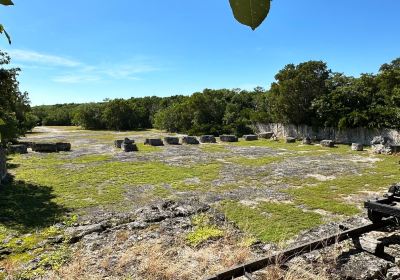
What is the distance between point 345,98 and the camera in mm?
28922

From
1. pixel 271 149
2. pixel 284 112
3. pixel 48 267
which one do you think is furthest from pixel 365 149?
pixel 48 267

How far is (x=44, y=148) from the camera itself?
87.6 feet

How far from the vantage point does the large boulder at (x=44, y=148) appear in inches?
1043

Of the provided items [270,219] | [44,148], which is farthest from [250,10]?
[44,148]

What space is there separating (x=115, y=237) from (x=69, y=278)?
2.22 m

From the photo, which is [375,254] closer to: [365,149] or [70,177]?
[70,177]

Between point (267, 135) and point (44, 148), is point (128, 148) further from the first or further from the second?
point (267, 135)

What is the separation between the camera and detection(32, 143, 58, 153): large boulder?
26484mm

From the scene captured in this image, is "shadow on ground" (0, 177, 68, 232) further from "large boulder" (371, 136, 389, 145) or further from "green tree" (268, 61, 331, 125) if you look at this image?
"green tree" (268, 61, 331, 125)

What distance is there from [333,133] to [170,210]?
22.7m

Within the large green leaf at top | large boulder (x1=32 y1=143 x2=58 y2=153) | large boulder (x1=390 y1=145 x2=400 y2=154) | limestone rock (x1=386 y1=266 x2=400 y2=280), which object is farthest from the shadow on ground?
large boulder (x1=390 y1=145 x2=400 y2=154)

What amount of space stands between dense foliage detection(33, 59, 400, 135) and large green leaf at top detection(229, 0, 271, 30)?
90.6 feet

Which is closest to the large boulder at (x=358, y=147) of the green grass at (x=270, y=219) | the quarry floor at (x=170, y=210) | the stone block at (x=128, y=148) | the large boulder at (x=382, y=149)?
the large boulder at (x=382, y=149)

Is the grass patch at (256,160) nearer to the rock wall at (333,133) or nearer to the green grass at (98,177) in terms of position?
the green grass at (98,177)
